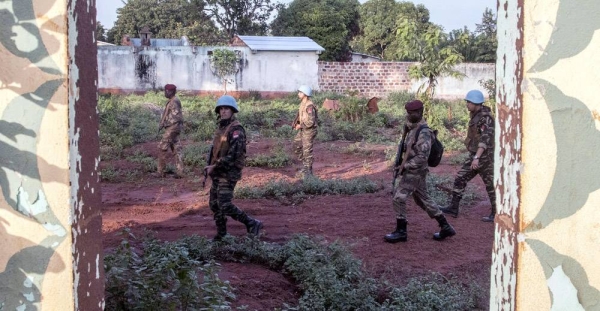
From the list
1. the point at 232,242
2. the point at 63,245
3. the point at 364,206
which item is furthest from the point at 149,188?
the point at 63,245

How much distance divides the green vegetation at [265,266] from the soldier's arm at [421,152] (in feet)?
4.44

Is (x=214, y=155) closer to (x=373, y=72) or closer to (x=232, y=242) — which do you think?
(x=232, y=242)

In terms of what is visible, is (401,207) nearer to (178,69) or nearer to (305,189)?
(305,189)

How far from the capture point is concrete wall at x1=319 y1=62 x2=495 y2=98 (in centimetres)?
2648

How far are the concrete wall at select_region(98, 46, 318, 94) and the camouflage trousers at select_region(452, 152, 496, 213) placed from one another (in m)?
17.7

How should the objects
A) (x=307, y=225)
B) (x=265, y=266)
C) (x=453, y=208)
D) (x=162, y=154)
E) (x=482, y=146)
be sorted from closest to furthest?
(x=265, y=266) < (x=482, y=146) < (x=307, y=225) < (x=453, y=208) < (x=162, y=154)

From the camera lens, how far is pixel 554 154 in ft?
8.65

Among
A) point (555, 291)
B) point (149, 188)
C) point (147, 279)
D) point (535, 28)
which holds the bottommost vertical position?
point (149, 188)

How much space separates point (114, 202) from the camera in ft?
32.4

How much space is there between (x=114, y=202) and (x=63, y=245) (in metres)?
7.33

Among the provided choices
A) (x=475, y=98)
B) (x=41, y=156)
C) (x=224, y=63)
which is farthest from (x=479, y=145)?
(x=224, y=63)

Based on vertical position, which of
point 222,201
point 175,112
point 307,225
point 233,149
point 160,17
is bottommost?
point 307,225

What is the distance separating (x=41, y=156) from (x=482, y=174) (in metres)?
6.85

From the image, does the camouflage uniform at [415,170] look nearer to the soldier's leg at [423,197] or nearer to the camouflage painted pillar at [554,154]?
the soldier's leg at [423,197]
